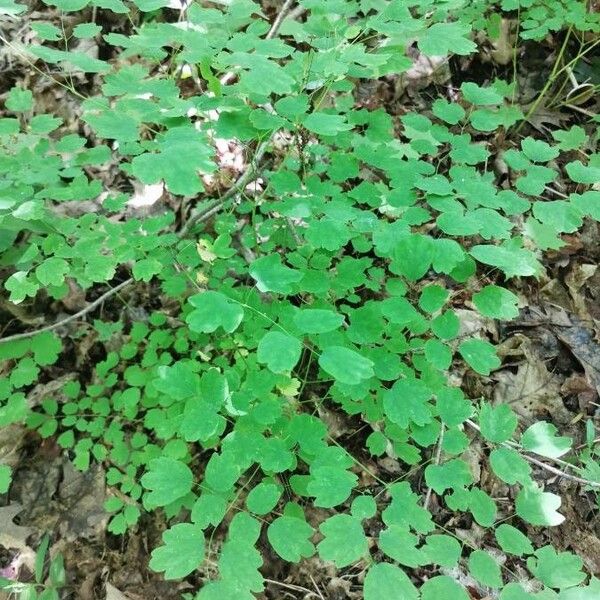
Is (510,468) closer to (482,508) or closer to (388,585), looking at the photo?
(482,508)

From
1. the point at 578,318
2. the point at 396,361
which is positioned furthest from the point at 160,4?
the point at 578,318

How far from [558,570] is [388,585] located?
394 millimetres

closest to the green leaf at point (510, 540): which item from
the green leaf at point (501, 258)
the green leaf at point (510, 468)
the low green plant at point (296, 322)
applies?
the low green plant at point (296, 322)

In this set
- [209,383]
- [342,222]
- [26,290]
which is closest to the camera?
[209,383]

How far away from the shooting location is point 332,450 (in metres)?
1.32

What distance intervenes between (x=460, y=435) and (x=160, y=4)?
4.70 feet

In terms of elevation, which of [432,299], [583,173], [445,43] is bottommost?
[432,299]

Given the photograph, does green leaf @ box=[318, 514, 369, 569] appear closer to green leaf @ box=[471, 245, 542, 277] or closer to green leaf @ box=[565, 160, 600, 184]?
green leaf @ box=[471, 245, 542, 277]

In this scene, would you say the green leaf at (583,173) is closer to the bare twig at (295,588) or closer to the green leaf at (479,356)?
the green leaf at (479,356)

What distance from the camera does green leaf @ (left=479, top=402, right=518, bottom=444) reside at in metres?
1.28

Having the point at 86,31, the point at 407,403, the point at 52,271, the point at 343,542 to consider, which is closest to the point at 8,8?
the point at 86,31

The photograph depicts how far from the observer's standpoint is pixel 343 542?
110cm

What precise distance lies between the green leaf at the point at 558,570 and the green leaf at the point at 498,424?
0.27m

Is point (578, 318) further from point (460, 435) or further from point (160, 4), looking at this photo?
point (160, 4)
